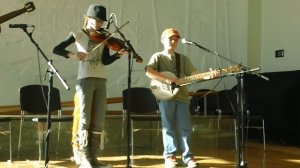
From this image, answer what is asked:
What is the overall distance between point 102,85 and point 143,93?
6.56ft

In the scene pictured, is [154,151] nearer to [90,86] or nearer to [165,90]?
[165,90]

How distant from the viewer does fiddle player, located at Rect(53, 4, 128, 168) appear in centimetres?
373

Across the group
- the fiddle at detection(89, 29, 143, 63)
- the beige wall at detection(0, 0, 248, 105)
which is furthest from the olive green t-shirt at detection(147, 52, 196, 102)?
the beige wall at detection(0, 0, 248, 105)

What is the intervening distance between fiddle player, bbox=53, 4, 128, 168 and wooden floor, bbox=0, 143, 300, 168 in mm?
664

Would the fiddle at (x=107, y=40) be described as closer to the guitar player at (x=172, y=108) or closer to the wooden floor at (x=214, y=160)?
the guitar player at (x=172, y=108)

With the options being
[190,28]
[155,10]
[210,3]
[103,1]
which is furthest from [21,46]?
[210,3]

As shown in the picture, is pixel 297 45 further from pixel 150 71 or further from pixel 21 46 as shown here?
pixel 21 46

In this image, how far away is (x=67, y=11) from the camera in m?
6.23

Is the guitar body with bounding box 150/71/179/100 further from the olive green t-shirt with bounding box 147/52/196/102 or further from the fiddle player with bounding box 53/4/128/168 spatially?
the fiddle player with bounding box 53/4/128/168

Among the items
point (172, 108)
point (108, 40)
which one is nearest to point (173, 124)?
point (172, 108)

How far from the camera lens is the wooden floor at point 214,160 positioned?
452cm

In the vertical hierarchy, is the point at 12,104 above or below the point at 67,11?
below

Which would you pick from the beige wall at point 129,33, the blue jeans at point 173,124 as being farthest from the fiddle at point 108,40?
the beige wall at point 129,33

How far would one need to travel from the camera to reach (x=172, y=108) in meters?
4.19
